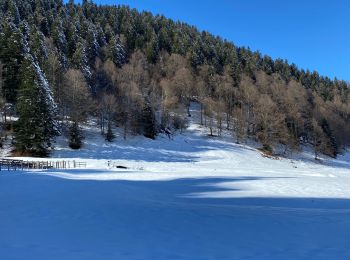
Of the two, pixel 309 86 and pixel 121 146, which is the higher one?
pixel 309 86

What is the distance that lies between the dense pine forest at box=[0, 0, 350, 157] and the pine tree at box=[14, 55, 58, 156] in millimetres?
138

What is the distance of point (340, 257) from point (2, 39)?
245 feet

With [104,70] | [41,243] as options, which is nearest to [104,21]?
[104,70]

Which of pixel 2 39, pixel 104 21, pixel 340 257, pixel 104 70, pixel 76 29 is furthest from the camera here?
pixel 104 21

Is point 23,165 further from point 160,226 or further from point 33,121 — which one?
point 160,226

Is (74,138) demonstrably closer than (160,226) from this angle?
No

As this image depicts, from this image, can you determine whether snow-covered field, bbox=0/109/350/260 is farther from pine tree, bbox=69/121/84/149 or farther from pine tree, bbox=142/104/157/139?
pine tree, bbox=142/104/157/139

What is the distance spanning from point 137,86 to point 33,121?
43.1 metres

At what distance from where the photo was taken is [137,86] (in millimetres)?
94438

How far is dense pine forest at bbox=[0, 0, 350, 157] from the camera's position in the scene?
6156cm

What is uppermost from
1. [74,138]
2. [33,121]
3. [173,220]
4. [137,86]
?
[137,86]

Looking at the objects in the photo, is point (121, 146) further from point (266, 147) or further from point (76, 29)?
point (76, 29)

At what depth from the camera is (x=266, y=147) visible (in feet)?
256

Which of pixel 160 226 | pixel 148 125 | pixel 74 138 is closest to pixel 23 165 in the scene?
pixel 74 138
